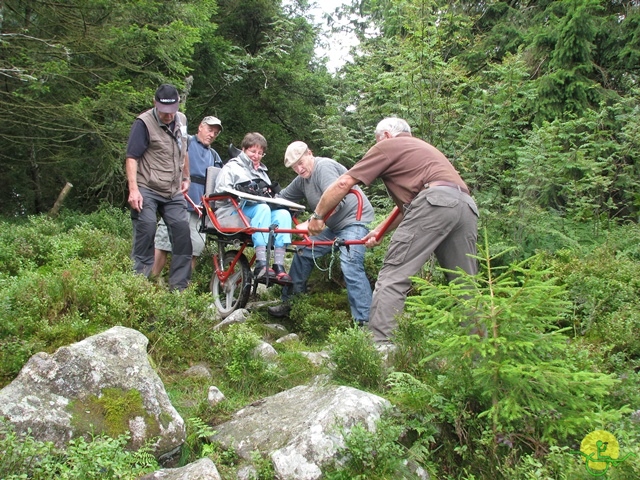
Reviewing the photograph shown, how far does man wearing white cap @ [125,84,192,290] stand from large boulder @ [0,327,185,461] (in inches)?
90.7

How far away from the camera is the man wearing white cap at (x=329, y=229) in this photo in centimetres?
601

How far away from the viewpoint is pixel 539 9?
461 inches

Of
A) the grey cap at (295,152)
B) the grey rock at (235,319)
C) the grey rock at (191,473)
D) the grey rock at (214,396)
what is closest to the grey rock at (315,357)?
the grey rock at (214,396)

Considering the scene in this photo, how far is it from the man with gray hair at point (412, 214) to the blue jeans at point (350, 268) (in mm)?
1167

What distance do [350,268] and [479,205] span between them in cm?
222

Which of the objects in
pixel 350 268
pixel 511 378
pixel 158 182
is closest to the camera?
pixel 511 378

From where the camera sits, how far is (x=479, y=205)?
284 inches

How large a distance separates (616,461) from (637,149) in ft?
22.0

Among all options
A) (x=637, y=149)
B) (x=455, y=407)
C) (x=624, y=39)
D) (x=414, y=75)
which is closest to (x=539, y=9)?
(x=624, y=39)

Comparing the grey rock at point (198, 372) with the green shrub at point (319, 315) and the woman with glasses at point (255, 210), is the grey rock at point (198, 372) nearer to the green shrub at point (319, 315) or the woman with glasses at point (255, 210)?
the green shrub at point (319, 315)

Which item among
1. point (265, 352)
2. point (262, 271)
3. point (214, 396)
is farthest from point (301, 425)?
point (262, 271)

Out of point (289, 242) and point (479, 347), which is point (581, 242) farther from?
point (479, 347)

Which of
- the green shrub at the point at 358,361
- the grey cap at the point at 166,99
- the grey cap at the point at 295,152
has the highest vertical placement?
the grey cap at the point at 166,99
